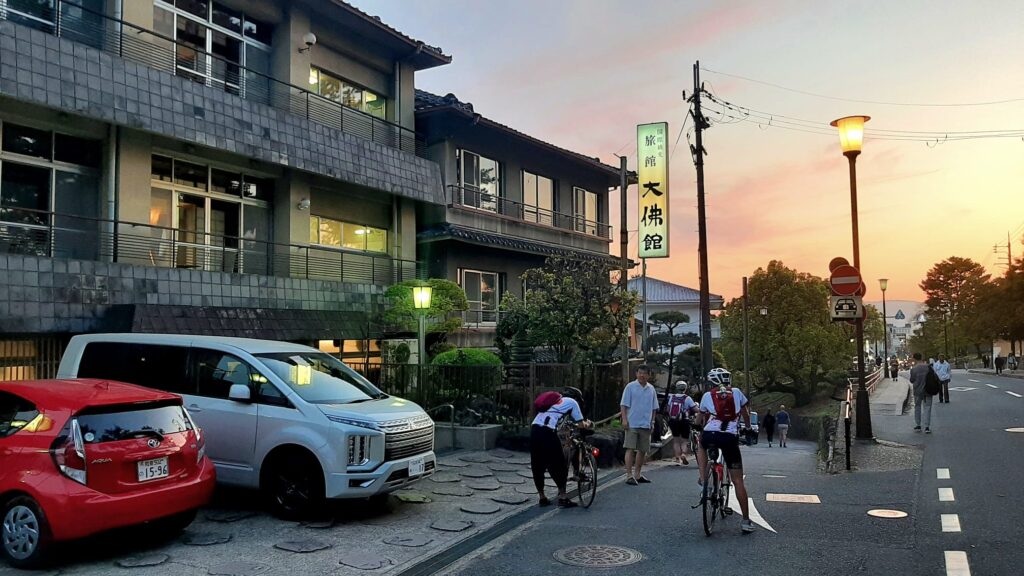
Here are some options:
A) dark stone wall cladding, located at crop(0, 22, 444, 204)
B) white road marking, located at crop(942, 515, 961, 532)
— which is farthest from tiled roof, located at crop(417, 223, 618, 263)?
white road marking, located at crop(942, 515, 961, 532)

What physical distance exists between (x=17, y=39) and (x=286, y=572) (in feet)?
32.6

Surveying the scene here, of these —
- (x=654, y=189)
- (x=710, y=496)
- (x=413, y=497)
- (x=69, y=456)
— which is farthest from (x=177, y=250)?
(x=654, y=189)

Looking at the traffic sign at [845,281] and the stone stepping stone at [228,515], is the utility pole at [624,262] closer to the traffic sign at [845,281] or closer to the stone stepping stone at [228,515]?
the traffic sign at [845,281]

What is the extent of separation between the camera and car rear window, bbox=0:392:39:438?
20.7ft

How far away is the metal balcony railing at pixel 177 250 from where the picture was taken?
40.5ft

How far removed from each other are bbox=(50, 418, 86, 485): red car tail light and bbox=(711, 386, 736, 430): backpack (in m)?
6.16

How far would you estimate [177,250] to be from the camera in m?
14.8

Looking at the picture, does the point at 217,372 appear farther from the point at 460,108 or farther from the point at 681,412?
the point at 460,108

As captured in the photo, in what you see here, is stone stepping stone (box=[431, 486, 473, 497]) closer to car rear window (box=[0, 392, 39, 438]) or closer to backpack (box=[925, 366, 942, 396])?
car rear window (box=[0, 392, 39, 438])

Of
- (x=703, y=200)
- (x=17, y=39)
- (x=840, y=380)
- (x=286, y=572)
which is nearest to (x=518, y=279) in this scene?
(x=703, y=200)

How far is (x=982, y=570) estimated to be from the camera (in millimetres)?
6020

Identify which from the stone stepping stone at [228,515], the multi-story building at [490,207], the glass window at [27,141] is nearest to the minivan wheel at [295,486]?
the stone stepping stone at [228,515]

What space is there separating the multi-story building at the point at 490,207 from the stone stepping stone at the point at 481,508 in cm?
1077

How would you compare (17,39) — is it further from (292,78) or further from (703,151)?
(703,151)
